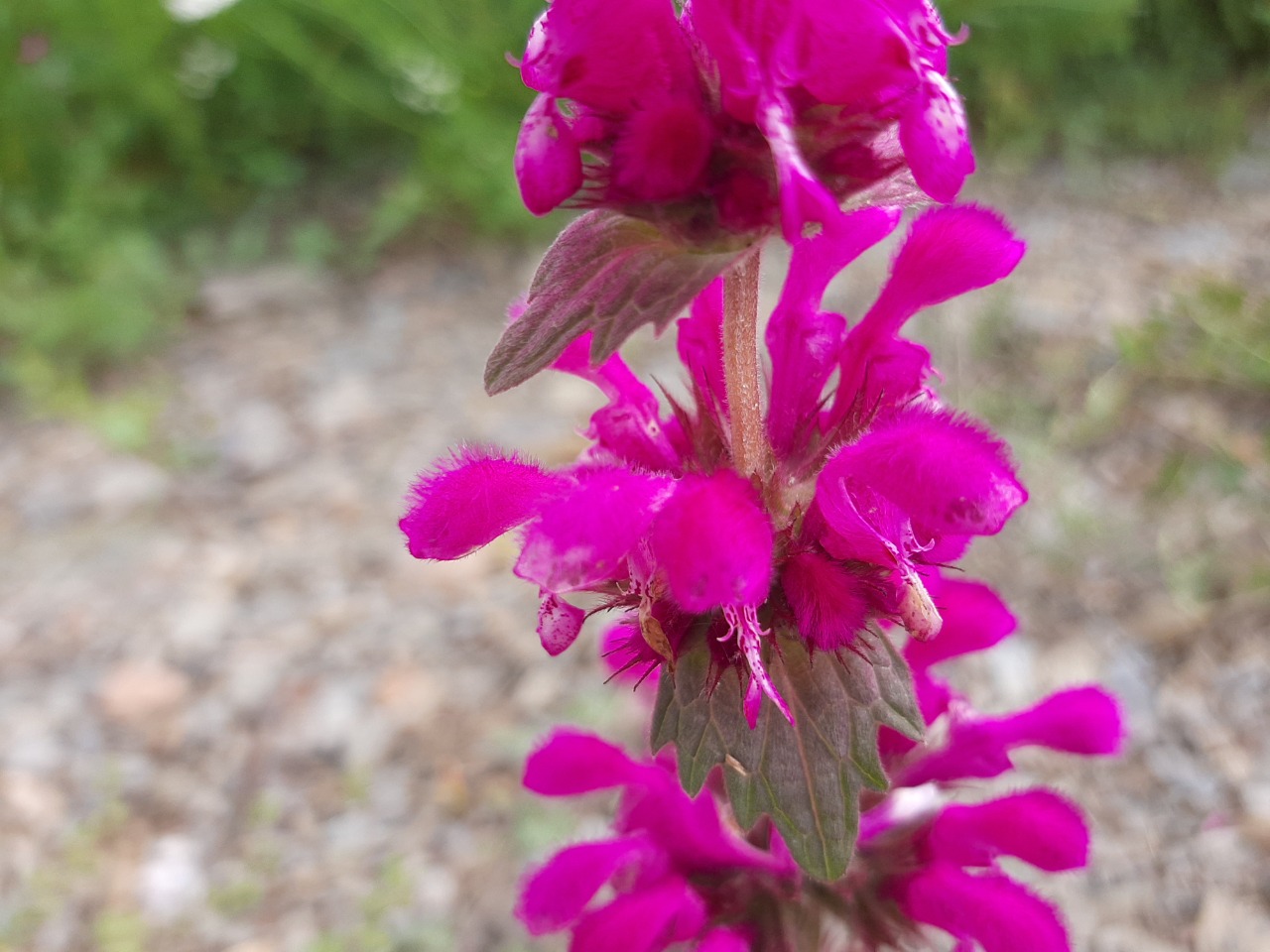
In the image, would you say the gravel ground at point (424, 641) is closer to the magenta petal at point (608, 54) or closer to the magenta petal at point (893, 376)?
the magenta petal at point (893, 376)

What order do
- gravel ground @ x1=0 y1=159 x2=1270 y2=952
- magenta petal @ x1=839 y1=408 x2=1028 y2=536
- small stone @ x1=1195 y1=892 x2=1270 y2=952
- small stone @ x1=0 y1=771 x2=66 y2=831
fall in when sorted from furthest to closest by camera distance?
1. small stone @ x1=0 y1=771 x2=66 y2=831
2. gravel ground @ x1=0 y1=159 x2=1270 y2=952
3. small stone @ x1=1195 y1=892 x2=1270 y2=952
4. magenta petal @ x1=839 y1=408 x2=1028 y2=536

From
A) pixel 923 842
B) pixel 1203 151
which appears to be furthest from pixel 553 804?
pixel 1203 151

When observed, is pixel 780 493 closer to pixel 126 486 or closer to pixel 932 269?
pixel 932 269

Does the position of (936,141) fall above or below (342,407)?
above

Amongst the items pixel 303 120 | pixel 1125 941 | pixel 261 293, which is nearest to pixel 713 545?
pixel 1125 941

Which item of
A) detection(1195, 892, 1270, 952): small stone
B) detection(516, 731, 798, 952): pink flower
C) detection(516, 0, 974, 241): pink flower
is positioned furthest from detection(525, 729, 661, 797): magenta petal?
detection(1195, 892, 1270, 952): small stone

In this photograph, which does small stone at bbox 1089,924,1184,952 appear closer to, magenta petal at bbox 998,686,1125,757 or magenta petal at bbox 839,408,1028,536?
magenta petal at bbox 998,686,1125,757
